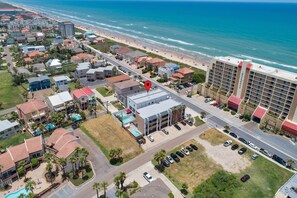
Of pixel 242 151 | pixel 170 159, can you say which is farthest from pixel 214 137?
pixel 170 159

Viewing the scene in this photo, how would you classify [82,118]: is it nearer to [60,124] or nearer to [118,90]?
[60,124]

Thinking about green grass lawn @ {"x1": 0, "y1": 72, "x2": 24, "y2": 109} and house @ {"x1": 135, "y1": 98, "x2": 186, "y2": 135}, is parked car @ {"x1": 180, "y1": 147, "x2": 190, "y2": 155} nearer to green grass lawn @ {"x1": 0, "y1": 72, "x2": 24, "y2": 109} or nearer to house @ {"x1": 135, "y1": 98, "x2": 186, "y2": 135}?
house @ {"x1": 135, "y1": 98, "x2": 186, "y2": 135}

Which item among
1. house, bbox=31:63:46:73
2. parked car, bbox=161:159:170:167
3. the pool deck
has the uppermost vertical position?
house, bbox=31:63:46:73

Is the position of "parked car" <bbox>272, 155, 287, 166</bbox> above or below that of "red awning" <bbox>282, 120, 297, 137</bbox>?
below

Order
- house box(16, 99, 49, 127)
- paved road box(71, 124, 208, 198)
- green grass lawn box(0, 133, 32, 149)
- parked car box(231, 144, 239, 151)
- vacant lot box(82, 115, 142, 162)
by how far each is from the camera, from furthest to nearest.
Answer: house box(16, 99, 49, 127)
green grass lawn box(0, 133, 32, 149)
parked car box(231, 144, 239, 151)
vacant lot box(82, 115, 142, 162)
paved road box(71, 124, 208, 198)

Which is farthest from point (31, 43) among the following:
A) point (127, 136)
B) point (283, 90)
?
point (283, 90)

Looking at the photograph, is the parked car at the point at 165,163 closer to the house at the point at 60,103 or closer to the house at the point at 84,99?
the house at the point at 84,99

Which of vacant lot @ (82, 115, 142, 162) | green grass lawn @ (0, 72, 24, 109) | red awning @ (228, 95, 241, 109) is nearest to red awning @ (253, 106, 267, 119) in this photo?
red awning @ (228, 95, 241, 109)
